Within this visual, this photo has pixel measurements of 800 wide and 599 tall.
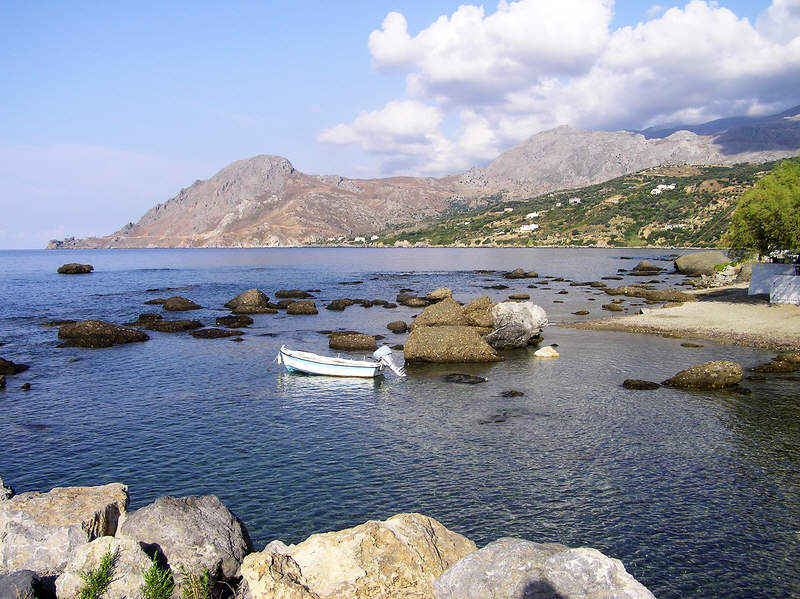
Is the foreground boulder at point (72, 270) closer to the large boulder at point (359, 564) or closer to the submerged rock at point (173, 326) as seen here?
the submerged rock at point (173, 326)

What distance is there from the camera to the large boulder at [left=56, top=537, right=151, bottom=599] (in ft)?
30.7

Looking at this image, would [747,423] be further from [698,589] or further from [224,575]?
[224,575]

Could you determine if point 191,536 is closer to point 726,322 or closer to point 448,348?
point 448,348

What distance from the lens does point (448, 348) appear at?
114ft

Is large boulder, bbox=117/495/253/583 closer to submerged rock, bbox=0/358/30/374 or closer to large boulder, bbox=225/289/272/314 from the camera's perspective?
submerged rock, bbox=0/358/30/374

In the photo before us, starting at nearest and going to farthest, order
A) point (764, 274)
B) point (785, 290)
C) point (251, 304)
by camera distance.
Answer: point (785, 290) < point (764, 274) < point (251, 304)

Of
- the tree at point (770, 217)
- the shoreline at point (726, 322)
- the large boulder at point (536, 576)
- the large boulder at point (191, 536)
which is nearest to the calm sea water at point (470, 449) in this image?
the shoreline at point (726, 322)

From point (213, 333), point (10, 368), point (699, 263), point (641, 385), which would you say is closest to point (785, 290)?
point (641, 385)

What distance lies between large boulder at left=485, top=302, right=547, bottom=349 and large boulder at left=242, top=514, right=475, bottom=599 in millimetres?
28039

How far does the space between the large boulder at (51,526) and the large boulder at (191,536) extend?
2.04 feet

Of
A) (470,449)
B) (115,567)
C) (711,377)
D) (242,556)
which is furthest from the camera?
(711,377)

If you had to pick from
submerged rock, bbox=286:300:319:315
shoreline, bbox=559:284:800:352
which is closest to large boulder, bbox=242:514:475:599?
shoreline, bbox=559:284:800:352

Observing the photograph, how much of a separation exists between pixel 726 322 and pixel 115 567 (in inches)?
1762

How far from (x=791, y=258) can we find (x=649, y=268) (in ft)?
173
